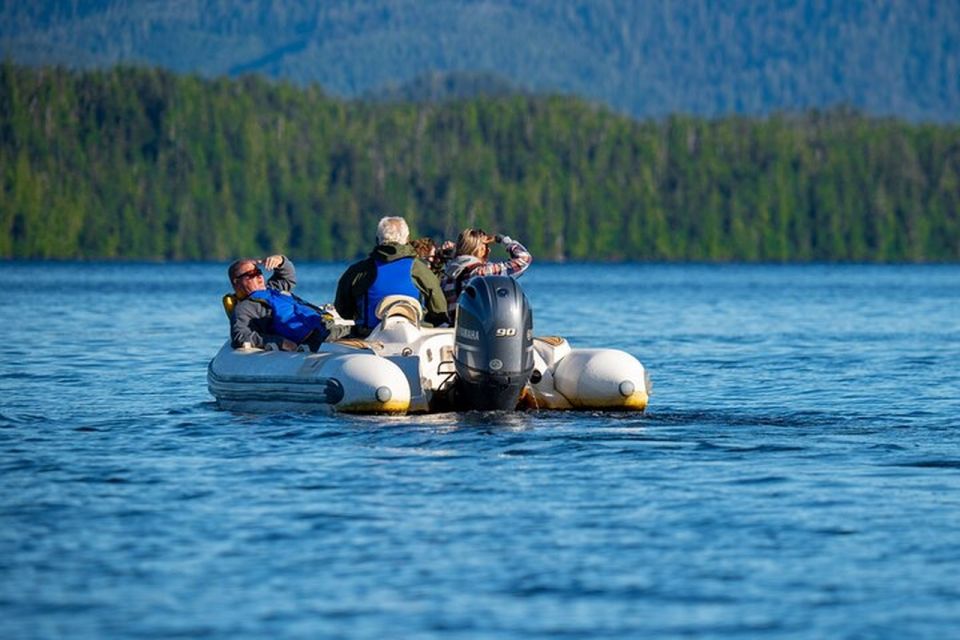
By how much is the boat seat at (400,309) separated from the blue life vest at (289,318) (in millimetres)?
984

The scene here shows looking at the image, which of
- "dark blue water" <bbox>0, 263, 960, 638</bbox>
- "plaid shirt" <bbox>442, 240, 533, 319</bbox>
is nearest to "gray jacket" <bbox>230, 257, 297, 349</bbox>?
"dark blue water" <bbox>0, 263, 960, 638</bbox>

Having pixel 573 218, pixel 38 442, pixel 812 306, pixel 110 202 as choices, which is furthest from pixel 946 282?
pixel 38 442

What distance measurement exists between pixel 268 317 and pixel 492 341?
311 cm

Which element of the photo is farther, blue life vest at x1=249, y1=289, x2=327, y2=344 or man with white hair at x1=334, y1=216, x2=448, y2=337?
blue life vest at x1=249, y1=289, x2=327, y2=344

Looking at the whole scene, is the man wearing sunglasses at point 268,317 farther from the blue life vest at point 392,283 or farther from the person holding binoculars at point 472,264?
the person holding binoculars at point 472,264

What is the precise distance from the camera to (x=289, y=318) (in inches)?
762

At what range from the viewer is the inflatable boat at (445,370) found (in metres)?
17.4

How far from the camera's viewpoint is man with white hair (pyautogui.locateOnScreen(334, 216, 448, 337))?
18.7 metres

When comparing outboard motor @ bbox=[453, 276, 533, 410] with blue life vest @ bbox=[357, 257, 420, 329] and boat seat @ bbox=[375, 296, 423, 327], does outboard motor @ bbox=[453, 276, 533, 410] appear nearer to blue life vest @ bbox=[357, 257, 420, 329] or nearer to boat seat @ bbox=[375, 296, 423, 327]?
boat seat @ bbox=[375, 296, 423, 327]

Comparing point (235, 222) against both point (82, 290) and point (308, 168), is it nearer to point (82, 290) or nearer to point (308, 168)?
point (308, 168)

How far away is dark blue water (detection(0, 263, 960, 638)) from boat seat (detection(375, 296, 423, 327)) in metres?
1.12

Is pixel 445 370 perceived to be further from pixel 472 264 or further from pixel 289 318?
pixel 289 318

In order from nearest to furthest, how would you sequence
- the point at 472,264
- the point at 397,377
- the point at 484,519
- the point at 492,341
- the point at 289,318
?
the point at 484,519, the point at 492,341, the point at 397,377, the point at 472,264, the point at 289,318

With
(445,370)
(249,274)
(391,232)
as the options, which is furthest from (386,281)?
(249,274)
